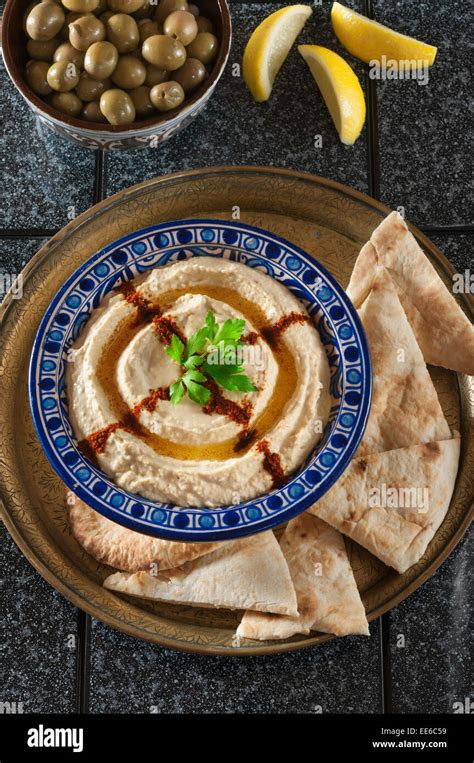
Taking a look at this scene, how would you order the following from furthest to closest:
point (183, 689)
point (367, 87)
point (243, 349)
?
point (367, 87), point (183, 689), point (243, 349)

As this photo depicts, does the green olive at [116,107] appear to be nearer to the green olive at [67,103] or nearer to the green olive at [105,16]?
the green olive at [67,103]

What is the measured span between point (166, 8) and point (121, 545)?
1.73m

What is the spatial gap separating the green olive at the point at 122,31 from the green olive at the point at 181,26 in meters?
0.11

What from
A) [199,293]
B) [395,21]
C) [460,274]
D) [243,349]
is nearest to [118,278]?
[199,293]

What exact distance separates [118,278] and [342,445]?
2.74ft

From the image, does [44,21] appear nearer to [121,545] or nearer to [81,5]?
[81,5]

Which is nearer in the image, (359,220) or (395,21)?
(359,220)

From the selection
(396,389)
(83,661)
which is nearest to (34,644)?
(83,661)

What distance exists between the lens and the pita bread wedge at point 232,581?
2600 millimetres

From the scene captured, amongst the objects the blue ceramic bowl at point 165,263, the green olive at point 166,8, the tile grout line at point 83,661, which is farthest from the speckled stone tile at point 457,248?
the tile grout line at point 83,661

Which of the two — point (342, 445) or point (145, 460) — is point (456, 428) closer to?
point (342, 445)

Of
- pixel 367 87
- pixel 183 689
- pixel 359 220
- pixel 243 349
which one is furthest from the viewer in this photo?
pixel 367 87

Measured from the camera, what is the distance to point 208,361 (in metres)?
2.57

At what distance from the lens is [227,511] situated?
96.7 inches
